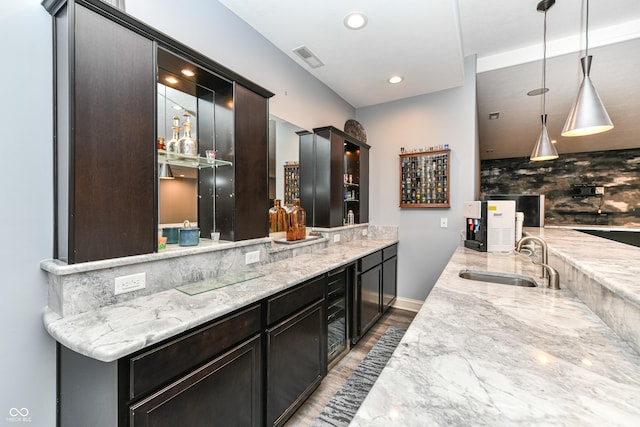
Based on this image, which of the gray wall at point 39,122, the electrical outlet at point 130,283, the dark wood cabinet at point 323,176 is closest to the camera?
the gray wall at point 39,122

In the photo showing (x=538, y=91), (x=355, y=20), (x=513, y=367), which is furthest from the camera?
(x=538, y=91)

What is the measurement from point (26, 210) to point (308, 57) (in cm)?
229

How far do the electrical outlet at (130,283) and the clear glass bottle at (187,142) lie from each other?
716mm

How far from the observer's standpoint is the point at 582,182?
20.5 feet

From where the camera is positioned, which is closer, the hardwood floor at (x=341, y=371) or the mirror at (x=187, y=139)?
the mirror at (x=187, y=139)

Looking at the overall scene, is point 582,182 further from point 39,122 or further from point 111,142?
point 39,122

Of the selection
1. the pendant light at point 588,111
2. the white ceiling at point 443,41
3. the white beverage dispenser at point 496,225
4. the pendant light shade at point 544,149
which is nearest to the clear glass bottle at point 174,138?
the white ceiling at point 443,41

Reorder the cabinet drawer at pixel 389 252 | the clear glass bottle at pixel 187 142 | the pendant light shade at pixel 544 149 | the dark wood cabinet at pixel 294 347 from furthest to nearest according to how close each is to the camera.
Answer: the cabinet drawer at pixel 389 252
the pendant light shade at pixel 544 149
the clear glass bottle at pixel 187 142
the dark wood cabinet at pixel 294 347

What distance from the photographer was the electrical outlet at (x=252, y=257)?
1825 millimetres

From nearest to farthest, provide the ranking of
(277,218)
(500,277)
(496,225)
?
(500,277) < (277,218) < (496,225)

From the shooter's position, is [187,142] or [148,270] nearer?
[148,270]

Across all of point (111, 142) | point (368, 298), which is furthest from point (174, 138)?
point (368, 298)

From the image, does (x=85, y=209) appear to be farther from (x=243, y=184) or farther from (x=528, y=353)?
(x=528, y=353)

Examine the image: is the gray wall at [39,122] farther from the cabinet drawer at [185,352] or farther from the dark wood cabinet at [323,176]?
the cabinet drawer at [185,352]
